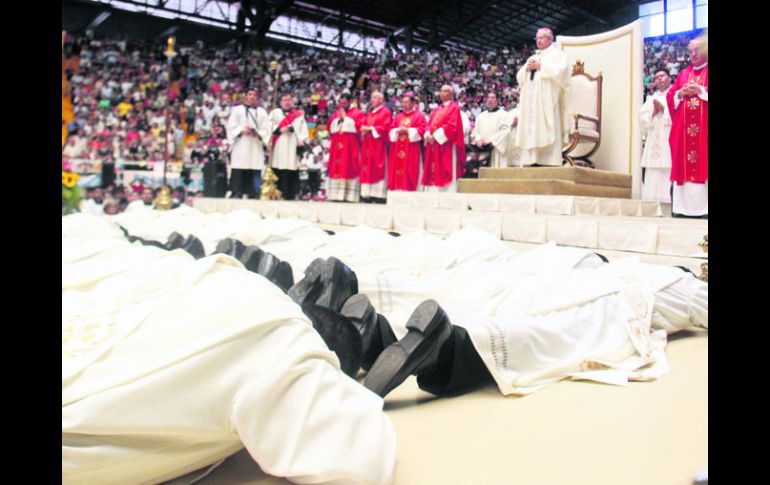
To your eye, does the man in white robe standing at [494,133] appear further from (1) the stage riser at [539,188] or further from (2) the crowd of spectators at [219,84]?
(1) the stage riser at [539,188]

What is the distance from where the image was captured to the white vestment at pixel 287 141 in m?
9.46

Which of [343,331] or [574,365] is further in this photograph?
[574,365]

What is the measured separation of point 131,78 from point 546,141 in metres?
9.40

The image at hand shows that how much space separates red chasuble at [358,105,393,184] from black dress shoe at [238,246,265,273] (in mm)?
6424

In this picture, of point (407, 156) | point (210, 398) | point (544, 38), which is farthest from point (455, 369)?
point (407, 156)

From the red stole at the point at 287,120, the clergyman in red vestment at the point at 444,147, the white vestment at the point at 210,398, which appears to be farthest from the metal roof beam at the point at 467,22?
the white vestment at the point at 210,398

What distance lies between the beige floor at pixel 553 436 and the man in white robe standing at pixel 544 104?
4.89 meters

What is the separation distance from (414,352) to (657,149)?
631cm

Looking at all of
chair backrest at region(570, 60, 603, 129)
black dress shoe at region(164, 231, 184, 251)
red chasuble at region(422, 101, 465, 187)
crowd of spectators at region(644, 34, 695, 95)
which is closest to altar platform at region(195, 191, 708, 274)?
red chasuble at region(422, 101, 465, 187)

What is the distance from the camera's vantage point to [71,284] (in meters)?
1.44

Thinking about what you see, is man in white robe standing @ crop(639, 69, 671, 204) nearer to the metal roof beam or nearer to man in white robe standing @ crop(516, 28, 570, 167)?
man in white robe standing @ crop(516, 28, 570, 167)
